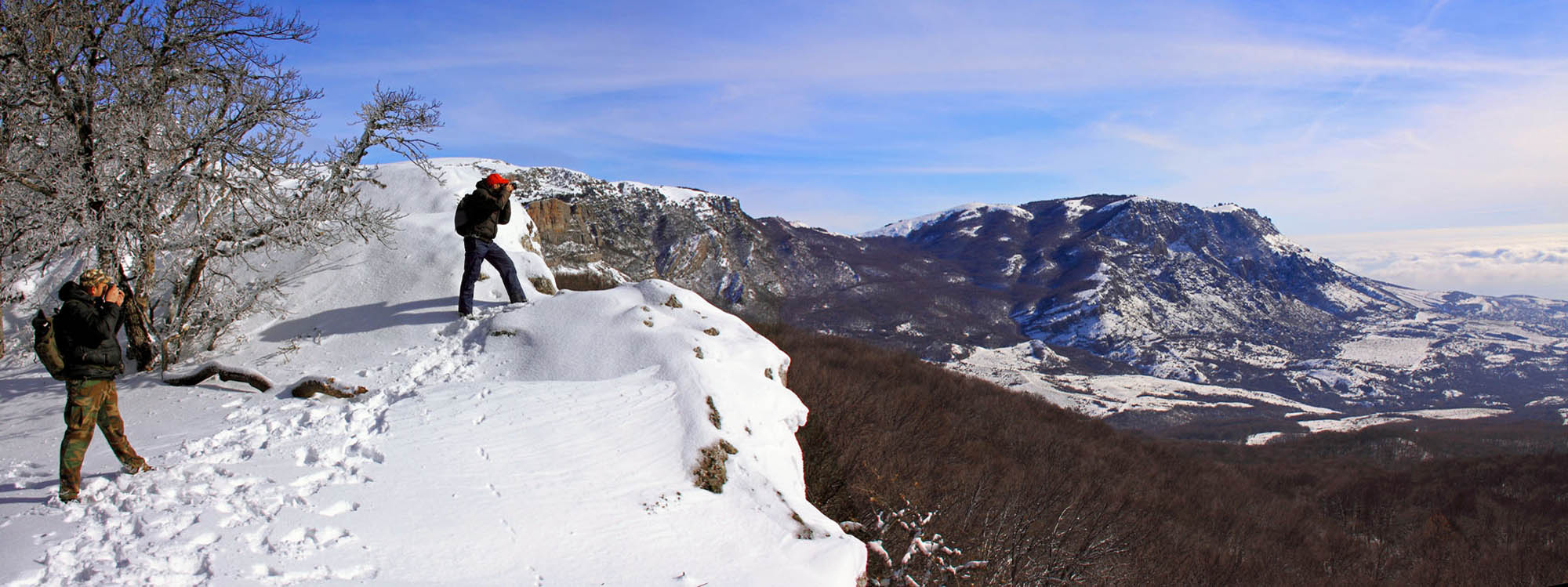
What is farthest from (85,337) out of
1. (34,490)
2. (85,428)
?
(34,490)

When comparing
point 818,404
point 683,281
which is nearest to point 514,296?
point 818,404

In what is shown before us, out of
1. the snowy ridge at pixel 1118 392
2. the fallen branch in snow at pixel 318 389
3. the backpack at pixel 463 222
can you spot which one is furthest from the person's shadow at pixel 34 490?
the snowy ridge at pixel 1118 392

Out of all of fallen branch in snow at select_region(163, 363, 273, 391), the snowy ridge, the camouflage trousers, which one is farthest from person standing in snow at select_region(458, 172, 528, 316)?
the snowy ridge

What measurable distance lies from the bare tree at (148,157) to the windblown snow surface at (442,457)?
120cm

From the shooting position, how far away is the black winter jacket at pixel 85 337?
237 inches

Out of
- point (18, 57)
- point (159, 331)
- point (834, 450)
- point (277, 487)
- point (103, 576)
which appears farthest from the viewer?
point (834, 450)

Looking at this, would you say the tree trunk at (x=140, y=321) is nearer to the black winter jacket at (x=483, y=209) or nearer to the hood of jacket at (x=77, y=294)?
the hood of jacket at (x=77, y=294)

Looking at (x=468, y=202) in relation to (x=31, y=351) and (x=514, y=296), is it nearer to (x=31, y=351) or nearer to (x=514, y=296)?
(x=514, y=296)

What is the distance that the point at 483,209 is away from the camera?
11.2m

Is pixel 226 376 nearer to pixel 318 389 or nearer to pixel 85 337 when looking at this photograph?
pixel 318 389

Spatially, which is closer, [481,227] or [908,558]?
[908,558]

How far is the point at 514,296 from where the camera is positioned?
38.5 ft

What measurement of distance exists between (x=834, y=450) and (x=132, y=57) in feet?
43.6

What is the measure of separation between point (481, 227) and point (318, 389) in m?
3.48
